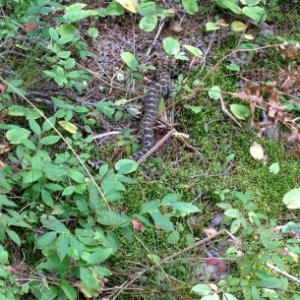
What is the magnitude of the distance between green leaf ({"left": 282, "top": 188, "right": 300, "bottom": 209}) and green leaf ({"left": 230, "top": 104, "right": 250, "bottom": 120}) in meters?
0.85

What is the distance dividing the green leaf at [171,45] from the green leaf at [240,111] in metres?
0.70

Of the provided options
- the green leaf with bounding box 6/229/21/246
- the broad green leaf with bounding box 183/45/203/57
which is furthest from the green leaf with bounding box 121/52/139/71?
the green leaf with bounding box 6/229/21/246

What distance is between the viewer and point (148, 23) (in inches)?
198

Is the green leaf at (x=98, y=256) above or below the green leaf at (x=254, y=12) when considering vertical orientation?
below

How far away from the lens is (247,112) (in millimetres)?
4621

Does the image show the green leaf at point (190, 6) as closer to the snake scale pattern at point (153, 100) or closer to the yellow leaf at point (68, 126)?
the snake scale pattern at point (153, 100)

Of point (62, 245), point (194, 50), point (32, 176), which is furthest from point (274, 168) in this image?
point (62, 245)

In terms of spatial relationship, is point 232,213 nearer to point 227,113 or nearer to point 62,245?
point 62,245

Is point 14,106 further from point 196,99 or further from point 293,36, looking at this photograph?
point 293,36

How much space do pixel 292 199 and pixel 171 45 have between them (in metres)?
1.72

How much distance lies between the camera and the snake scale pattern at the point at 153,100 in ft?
14.4

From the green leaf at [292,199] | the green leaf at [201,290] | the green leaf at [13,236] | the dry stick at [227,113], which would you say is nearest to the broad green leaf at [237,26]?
the dry stick at [227,113]

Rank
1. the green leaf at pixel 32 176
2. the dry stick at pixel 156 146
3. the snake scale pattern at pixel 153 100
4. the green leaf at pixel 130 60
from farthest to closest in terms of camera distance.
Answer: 1. the green leaf at pixel 130 60
2. the snake scale pattern at pixel 153 100
3. the dry stick at pixel 156 146
4. the green leaf at pixel 32 176

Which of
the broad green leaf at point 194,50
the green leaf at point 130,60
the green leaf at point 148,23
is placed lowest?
the green leaf at point 130,60
